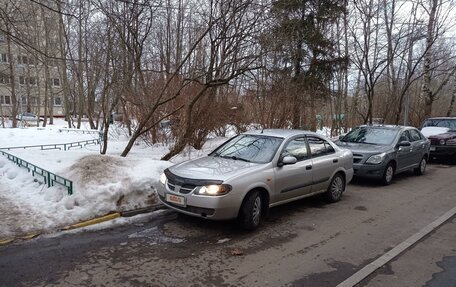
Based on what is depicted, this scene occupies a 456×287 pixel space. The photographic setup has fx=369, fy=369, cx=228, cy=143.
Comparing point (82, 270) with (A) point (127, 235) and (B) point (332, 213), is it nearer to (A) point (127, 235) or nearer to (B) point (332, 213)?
(A) point (127, 235)

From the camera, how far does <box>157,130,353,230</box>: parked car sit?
5500 millimetres

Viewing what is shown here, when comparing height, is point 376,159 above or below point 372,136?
below

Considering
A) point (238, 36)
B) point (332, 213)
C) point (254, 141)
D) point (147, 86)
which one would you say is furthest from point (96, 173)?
point (147, 86)

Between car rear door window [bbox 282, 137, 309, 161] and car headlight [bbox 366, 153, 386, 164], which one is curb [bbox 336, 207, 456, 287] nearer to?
car rear door window [bbox 282, 137, 309, 161]

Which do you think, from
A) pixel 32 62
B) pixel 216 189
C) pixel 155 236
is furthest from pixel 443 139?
pixel 32 62

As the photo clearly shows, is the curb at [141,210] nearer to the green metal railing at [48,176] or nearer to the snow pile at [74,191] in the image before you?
the snow pile at [74,191]

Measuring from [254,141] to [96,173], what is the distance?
317cm

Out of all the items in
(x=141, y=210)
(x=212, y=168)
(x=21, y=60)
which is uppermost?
(x=21, y=60)

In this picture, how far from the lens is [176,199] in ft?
18.9

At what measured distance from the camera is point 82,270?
170 inches

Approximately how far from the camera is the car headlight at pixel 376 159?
9558mm

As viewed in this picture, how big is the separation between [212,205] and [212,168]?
79cm

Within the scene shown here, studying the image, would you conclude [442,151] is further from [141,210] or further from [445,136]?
[141,210]

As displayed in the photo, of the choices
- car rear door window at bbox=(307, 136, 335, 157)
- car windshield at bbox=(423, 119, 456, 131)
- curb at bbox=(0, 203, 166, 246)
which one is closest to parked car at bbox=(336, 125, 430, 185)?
car rear door window at bbox=(307, 136, 335, 157)
